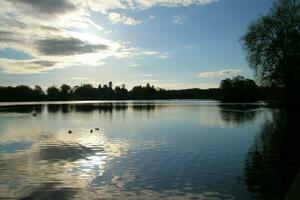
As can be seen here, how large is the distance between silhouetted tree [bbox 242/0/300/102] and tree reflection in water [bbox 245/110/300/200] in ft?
82.2

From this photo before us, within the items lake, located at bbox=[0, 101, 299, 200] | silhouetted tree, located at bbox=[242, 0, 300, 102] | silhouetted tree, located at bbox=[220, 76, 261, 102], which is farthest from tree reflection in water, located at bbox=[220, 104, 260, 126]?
silhouetted tree, located at bbox=[220, 76, 261, 102]

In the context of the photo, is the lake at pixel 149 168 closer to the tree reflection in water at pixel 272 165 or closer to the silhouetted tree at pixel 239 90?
the tree reflection in water at pixel 272 165

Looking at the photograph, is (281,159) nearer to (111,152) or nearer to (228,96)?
(111,152)

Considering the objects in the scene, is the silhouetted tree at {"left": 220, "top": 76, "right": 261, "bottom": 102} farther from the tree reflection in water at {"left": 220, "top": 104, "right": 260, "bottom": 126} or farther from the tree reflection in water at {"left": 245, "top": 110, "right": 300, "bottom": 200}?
the tree reflection in water at {"left": 245, "top": 110, "right": 300, "bottom": 200}

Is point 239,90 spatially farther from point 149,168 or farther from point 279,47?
point 149,168

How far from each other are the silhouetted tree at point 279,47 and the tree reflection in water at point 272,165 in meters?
25.0

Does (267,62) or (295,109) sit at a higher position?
(267,62)

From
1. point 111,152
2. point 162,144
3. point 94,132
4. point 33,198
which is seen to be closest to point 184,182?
point 33,198

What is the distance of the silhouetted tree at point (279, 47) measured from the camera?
52969 millimetres

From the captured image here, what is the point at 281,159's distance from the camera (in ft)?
67.1

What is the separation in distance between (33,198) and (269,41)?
48674 mm

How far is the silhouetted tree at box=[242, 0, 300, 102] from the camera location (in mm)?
52969

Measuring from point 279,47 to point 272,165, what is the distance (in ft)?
128

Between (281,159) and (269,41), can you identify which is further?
(269,41)
